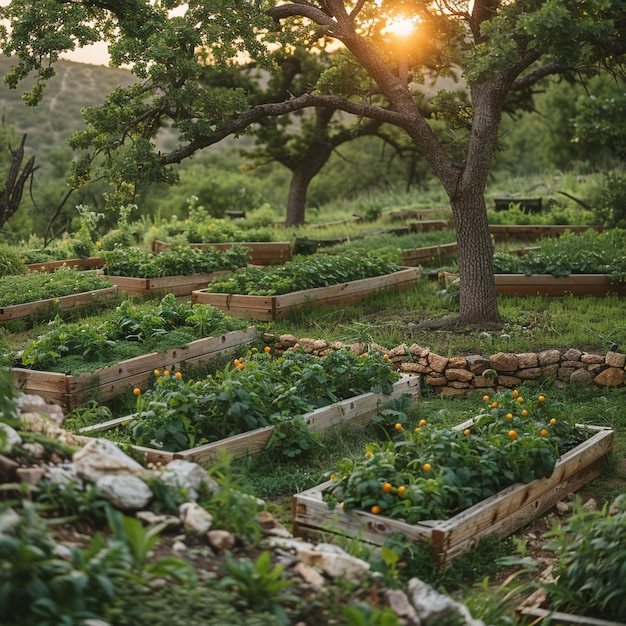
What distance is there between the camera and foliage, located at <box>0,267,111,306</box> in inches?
430

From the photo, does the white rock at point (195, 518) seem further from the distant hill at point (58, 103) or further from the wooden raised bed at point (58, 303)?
the distant hill at point (58, 103)

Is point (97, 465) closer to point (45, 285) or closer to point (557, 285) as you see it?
point (45, 285)

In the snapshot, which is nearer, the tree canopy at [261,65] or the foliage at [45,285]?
the tree canopy at [261,65]

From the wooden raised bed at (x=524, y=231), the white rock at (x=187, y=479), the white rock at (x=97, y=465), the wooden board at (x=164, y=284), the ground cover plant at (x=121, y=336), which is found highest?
the wooden raised bed at (x=524, y=231)

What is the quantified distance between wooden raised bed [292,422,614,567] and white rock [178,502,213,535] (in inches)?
38.1

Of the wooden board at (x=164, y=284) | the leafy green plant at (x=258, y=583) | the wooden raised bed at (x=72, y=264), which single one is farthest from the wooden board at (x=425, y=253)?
the leafy green plant at (x=258, y=583)

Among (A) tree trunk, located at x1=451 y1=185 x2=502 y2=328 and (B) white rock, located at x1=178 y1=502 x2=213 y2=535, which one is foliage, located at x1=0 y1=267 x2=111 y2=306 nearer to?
(A) tree trunk, located at x1=451 y1=185 x2=502 y2=328

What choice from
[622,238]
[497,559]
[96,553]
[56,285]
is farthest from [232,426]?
[622,238]

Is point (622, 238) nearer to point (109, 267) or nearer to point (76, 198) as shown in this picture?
point (109, 267)

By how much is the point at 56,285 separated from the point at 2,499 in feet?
25.4

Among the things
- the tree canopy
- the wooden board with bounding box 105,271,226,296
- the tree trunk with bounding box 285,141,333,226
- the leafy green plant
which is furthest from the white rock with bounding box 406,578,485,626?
the tree trunk with bounding box 285,141,333,226

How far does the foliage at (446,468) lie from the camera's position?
5117 millimetres

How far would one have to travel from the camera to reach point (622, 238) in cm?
1386

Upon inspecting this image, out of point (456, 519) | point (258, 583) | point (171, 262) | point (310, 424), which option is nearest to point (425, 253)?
point (171, 262)
